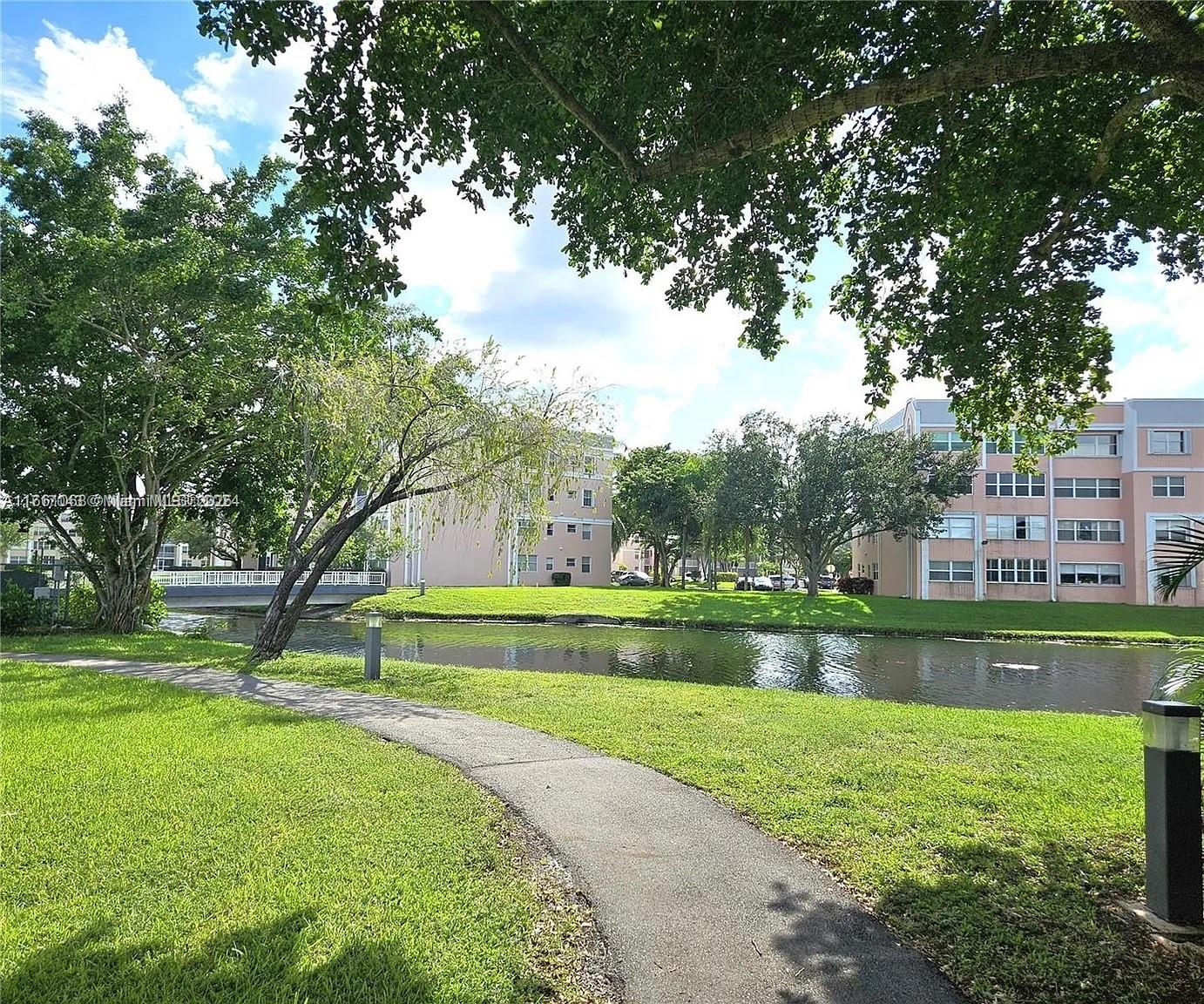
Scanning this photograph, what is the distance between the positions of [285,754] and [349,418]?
7.77 m

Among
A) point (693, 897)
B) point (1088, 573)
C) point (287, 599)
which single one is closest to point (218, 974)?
point (693, 897)

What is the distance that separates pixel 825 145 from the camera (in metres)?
7.46

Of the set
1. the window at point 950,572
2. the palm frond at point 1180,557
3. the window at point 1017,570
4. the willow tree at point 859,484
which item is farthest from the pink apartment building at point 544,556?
the palm frond at point 1180,557

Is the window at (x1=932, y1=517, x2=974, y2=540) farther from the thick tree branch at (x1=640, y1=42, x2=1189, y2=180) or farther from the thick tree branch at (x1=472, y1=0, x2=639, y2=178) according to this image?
the thick tree branch at (x1=472, y1=0, x2=639, y2=178)

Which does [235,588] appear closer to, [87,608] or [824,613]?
[87,608]

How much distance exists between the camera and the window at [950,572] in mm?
43938

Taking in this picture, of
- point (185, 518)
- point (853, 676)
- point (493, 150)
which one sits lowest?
point (853, 676)

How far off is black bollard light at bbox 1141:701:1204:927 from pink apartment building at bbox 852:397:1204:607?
136 ft

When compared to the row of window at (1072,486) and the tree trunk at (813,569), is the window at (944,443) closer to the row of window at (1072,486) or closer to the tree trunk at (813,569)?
the row of window at (1072,486)

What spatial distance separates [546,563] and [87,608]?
34.7 m

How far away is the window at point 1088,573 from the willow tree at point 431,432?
131 ft

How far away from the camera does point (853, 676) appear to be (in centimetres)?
1742

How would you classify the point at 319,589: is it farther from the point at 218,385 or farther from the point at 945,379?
the point at 945,379

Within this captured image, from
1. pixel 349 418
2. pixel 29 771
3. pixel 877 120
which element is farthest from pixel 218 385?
pixel 877 120
